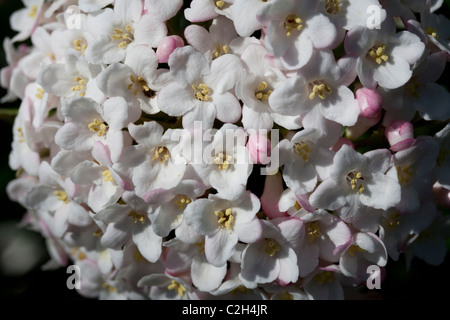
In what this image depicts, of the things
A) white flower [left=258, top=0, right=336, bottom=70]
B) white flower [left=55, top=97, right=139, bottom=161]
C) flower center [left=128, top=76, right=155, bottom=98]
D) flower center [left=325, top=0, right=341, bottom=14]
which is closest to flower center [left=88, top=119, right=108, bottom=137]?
white flower [left=55, top=97, right=139, bottom=161]

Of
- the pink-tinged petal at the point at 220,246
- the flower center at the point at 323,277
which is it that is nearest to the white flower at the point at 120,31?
the pink-tinged petal at the point at 220,246

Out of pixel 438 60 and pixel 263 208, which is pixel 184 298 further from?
pixel 438 60

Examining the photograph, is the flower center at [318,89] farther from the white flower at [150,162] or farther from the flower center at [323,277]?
the flower center at [323,277]

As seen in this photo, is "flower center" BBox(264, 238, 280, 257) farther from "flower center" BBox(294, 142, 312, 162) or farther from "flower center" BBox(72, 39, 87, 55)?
"flower center" BBox(72, 39, 87, 55)

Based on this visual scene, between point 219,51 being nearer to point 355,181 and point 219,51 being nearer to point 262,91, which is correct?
point 262,91

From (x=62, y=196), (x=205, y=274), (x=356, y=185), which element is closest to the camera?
(x=356, y=185)

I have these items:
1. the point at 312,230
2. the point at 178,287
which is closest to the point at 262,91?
the point at 312,230
